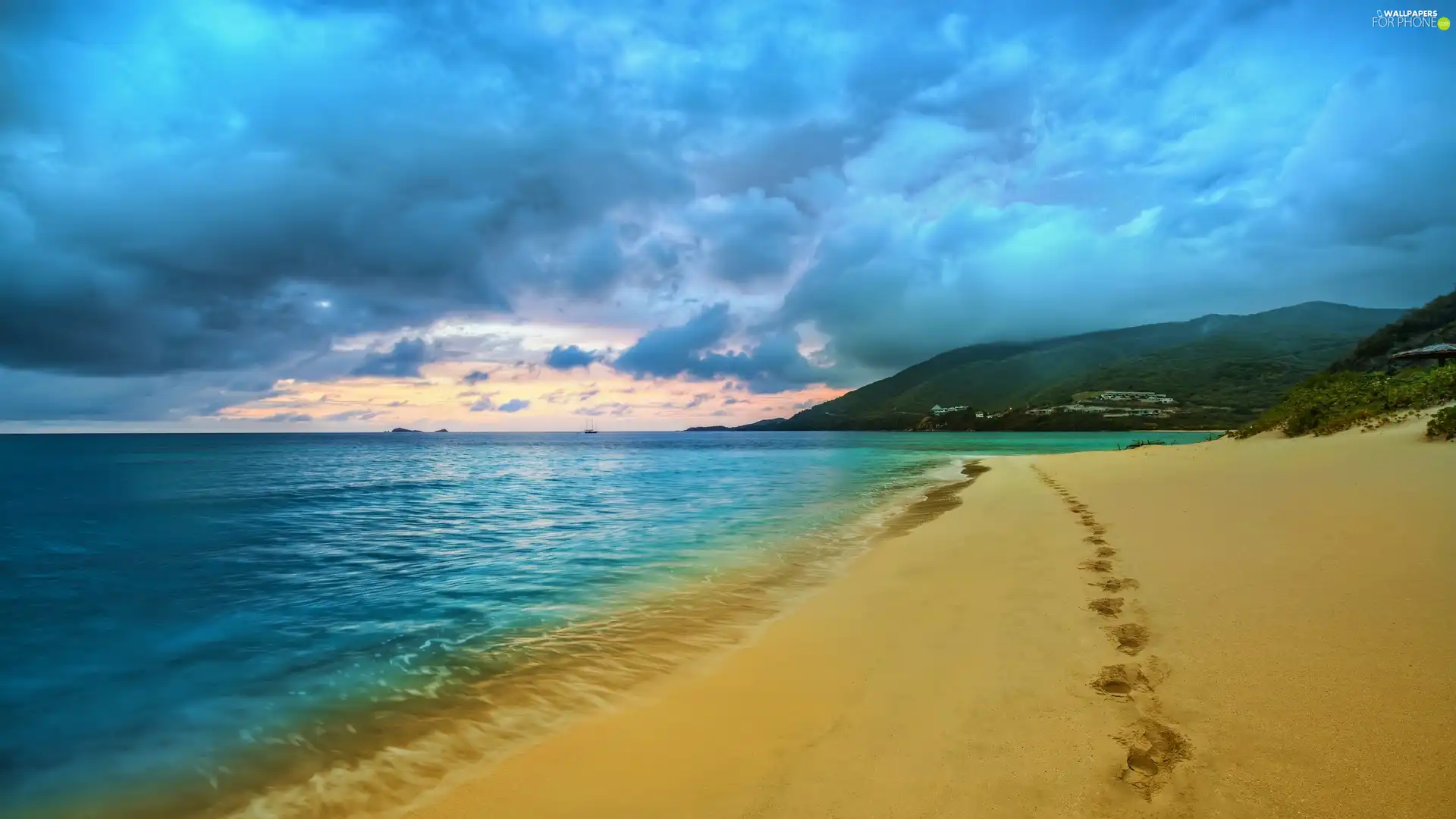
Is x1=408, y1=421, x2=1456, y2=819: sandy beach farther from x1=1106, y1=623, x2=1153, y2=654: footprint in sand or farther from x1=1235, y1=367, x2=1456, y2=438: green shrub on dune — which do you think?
x1=1235, y1=367, x2=1456, y2=438: green shrub on dune

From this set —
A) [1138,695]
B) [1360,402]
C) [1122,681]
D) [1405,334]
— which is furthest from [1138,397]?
[1138,695]

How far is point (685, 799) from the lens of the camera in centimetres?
357

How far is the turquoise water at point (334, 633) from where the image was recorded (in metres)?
4.77

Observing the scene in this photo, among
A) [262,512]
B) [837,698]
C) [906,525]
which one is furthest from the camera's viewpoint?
[262,512]

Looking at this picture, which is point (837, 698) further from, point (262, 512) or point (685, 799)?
point (262, 512)

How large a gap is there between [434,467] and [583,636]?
49687 millimetres

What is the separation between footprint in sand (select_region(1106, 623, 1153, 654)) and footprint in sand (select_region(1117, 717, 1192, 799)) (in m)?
1.53

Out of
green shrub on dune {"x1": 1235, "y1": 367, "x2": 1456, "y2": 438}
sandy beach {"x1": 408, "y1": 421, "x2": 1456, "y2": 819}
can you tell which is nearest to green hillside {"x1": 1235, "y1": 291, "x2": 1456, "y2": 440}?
green shrub on dune {"x1": 1235, "y1": 367, "x2": 1456, "y2": 438}

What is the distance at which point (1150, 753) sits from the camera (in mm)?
3309

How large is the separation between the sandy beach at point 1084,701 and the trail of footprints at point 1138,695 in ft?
0.06

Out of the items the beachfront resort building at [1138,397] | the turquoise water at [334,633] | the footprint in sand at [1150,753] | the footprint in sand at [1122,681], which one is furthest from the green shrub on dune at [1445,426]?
the beachfront resort building at [1138,397]

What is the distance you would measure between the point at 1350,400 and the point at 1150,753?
30089 millimetres

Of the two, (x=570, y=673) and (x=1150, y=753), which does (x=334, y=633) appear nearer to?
(x=570, y=673)

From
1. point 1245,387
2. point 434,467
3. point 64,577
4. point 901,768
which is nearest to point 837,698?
point 901,768
